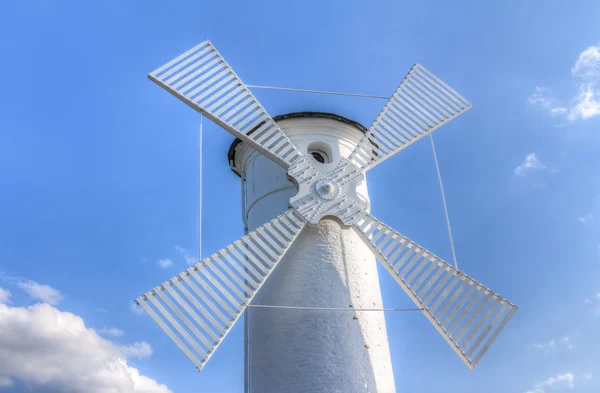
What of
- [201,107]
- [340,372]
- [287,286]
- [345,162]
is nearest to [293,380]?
[340,372]

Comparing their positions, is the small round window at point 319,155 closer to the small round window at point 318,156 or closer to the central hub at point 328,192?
the small round window at point 318,156

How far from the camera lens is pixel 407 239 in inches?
255

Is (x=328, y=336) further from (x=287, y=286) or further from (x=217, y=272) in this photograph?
(x=217, y=272)

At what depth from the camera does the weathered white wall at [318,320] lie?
577 cm

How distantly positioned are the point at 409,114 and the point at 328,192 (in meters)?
1.88

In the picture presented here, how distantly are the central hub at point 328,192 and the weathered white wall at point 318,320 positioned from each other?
252 millimetres

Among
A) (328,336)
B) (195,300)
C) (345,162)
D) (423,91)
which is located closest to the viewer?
(195,300)

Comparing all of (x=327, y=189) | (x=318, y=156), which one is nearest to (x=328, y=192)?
(x=327, y=189)

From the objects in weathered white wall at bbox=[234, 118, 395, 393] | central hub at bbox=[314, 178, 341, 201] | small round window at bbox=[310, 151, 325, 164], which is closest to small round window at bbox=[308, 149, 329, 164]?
small round window at bbox=[310, 151, 325, 164]

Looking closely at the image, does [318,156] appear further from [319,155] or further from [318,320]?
[318,320]

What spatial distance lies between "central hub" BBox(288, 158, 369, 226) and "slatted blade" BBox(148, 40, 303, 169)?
0.25 meters

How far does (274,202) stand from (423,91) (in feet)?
8.93

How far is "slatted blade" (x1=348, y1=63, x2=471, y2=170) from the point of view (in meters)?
7.11

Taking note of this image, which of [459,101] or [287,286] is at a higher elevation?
[459,101]
